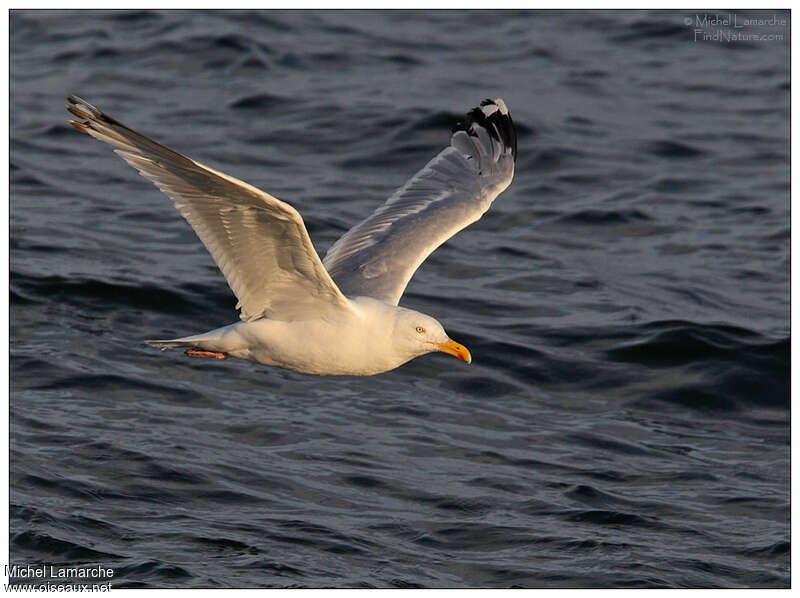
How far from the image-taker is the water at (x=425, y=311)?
31.6 ft

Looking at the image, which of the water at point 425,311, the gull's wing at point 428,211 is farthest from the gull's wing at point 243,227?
the water at point 425,311

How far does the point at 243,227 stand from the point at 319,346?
90 cm

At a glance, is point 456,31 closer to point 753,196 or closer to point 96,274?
point 753,196

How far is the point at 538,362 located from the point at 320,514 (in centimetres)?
315

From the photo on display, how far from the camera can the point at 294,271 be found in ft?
24.4

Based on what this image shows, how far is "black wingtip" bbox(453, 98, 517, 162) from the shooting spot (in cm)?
1023

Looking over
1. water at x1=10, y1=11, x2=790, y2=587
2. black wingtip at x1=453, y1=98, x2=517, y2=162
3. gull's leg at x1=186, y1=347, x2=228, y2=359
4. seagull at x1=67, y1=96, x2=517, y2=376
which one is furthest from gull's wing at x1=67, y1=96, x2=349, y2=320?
black wingtip at x1=453, y1=98, x2=517, y2=162

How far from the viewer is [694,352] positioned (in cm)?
1254

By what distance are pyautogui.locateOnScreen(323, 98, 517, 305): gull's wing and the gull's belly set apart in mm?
823

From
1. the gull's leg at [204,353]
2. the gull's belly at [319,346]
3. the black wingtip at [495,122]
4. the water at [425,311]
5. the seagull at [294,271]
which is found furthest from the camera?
the black wingtip at [495,122]

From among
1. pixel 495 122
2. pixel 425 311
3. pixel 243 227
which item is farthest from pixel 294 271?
pixel 425 311

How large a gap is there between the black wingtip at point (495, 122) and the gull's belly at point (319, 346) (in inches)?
117

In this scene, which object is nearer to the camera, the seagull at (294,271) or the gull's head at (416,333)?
the seagull at (294,271)

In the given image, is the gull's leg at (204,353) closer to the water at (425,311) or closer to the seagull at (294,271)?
the seagull at (294,271)
